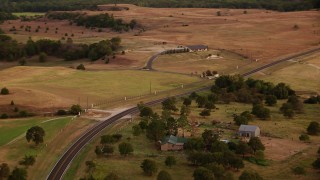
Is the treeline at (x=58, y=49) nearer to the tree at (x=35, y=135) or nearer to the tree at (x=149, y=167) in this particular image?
the tree at (x=35, y=135)

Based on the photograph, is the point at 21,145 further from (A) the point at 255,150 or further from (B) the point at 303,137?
(B) the point at 303,137

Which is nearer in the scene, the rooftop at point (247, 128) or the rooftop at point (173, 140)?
the rooftop at point (173, 140)

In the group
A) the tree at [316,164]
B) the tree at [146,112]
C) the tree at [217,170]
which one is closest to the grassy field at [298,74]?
the tree at [146,112]

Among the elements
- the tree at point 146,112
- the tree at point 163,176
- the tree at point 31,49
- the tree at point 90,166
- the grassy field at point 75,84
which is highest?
the tree at point 31,49

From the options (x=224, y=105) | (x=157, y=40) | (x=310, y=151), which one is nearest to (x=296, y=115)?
(x=224, y=105)

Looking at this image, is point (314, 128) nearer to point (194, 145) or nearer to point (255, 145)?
point (255, 145)

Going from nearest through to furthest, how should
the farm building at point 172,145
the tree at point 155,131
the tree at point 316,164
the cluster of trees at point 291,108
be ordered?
the tree at point 316,164, the farm building at point 172,145, the tree at point 155,131, the cluster of trees at point 291,108

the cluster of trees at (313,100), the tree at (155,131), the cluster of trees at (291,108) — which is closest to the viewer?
the tree at (155,131)

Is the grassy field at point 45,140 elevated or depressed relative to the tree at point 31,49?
depressed
